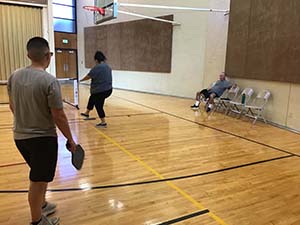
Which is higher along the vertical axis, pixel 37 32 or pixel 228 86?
pixel 37 32

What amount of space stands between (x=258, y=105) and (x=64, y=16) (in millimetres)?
11979

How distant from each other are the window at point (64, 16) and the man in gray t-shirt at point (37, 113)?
14.0 metres

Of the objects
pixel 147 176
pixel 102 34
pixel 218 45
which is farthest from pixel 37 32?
pixel 147 176

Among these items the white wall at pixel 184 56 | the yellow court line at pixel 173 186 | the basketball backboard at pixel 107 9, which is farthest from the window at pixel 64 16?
the yellow court line at pixel 173 186

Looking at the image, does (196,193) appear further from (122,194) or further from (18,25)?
(18,25)

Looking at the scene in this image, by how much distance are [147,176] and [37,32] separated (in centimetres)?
759

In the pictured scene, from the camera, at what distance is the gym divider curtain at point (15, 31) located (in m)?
8.34

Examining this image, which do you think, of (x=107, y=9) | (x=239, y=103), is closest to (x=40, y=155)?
(x=239, y=103)

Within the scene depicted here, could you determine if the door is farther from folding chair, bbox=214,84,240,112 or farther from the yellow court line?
the yellow court line

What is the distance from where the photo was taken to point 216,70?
8.76 m

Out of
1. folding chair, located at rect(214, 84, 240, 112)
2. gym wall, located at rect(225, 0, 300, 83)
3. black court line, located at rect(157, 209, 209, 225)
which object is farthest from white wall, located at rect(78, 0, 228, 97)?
black court line, located at rect(157, 209, 209, 225)

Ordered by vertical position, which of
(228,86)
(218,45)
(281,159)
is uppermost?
(218,45)

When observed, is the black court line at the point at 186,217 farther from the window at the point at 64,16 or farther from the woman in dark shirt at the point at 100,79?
the window at the point at 64,16

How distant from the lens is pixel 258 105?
673 centimetres
